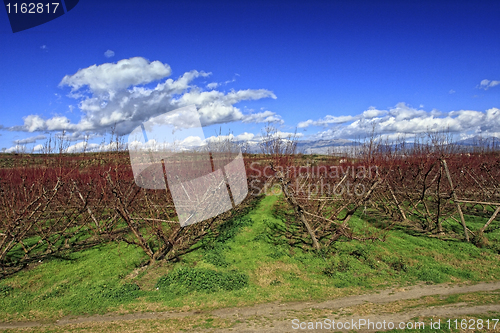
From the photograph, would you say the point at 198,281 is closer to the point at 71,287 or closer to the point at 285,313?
the point at 285,313

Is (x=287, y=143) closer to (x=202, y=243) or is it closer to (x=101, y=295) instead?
(x=202, y=243)

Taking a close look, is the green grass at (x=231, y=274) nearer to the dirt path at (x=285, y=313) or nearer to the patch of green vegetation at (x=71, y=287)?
the patch of green vegetation at (x=71, y=287)

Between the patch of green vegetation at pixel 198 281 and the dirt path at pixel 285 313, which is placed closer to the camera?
the dirt path at pixel 285 313

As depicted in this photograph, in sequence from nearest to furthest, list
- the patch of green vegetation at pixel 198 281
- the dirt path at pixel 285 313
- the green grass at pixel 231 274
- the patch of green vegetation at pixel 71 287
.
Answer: the dirt path at pixel 285 313 → the patch of green vegetation at pixel 71 287 → the green grass at pixel 231 274 → the patch of green vegetation at pixel 198 281

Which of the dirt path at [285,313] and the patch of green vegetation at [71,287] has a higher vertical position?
the patch of green vegetation at [71,287]

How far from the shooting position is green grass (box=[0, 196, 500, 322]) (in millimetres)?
5655

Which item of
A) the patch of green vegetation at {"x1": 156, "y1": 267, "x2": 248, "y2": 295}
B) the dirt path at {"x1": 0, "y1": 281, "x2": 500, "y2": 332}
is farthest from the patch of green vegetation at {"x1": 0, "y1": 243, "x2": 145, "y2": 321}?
the patch of green vegetation at {"x1": 156, "y1": 267, "x2": 248, "y2": 295}

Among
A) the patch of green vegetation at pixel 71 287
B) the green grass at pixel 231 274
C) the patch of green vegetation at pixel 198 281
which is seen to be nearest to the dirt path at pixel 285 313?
the green grass at pixel 231 274

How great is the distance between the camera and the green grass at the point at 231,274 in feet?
18.6

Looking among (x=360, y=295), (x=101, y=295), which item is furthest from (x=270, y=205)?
(x=101, y=295)

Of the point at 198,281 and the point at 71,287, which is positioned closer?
the point at 71,287

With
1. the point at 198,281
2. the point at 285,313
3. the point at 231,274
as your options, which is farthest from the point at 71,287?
the point at 285,313

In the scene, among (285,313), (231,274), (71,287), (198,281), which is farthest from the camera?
(231,274)

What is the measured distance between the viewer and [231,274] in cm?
688
